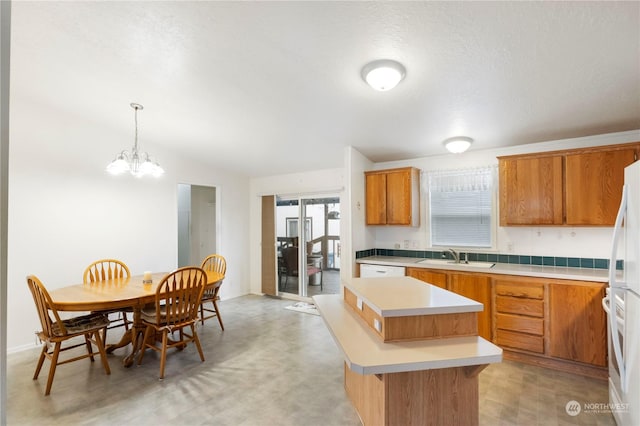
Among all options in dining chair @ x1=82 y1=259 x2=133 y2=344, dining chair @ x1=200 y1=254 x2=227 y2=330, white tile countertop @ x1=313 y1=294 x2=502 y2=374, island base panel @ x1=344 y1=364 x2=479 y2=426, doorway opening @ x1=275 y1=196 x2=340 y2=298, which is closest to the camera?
white tile countertop @ x1=313 y1=294 x2=502 y2=374

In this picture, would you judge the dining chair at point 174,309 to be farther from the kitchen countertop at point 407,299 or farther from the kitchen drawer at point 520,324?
the kitchen drawer at point 520,324

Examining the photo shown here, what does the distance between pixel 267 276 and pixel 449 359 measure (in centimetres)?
454

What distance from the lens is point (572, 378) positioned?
2680mm

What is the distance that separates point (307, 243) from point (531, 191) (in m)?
3.36

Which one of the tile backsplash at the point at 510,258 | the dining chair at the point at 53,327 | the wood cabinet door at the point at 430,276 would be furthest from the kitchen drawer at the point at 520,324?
the dining chair at the point at 53,327

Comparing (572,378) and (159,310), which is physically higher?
(159,310)

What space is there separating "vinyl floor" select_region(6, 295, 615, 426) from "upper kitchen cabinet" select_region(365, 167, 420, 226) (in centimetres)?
181

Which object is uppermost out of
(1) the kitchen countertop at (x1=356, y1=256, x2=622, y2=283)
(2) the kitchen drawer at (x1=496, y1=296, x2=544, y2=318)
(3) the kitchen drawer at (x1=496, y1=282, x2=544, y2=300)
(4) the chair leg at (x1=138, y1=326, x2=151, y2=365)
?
(1) the kitchen countertop at (x1=356, y1=256, x2=622, y2=283)

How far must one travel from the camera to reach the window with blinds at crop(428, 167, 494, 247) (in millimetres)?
3770

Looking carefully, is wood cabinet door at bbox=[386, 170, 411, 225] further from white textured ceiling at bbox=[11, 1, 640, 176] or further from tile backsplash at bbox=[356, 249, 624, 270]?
tile backsplash at bbox=[356, 249, 624, 270]

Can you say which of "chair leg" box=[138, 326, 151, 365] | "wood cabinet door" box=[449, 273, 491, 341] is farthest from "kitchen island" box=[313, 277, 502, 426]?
"chair leg" box=[138, 326, 151, 365]

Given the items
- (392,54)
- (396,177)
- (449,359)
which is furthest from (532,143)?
(449,359)

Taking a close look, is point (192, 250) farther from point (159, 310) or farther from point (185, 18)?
point (185, 18)

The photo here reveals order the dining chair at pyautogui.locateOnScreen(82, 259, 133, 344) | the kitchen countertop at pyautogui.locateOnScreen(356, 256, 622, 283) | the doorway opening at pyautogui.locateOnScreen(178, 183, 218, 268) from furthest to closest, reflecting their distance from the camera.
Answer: the doorway opening at pyautogui.locateOnScreen(178, 183, 218, 268) → the dining chair at pyautogui.locateOnScreen(82, 259, 133, 344) → the kitchen countertop at pyautogui.locateOnScreen(356, 256, 622, 283)
